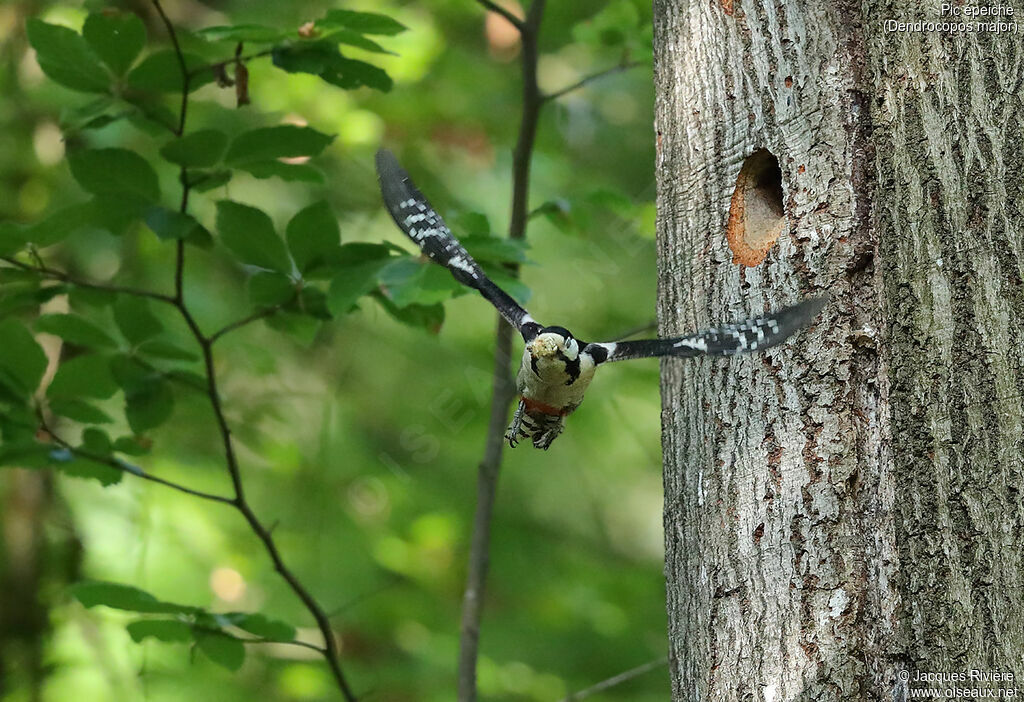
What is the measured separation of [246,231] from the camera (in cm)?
253

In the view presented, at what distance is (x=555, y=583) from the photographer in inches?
199

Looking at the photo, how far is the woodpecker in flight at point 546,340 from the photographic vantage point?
189 centimetres

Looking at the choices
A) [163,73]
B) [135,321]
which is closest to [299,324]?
[135,321]

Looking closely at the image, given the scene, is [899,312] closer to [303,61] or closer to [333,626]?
[303,61]

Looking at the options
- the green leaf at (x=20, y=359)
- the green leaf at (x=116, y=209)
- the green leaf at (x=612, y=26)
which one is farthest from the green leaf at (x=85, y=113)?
the green leaf at (x=612, y=26)

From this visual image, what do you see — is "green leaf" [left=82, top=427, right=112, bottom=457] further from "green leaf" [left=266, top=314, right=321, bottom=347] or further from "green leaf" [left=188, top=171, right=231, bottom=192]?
"green leaf" [left=188, top=171, right=231, bottom=192]

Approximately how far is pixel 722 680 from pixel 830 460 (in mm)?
497

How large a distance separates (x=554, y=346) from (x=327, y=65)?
110 centimetres

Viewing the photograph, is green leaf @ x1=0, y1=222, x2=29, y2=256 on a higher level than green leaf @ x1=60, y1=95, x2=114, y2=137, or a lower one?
lower

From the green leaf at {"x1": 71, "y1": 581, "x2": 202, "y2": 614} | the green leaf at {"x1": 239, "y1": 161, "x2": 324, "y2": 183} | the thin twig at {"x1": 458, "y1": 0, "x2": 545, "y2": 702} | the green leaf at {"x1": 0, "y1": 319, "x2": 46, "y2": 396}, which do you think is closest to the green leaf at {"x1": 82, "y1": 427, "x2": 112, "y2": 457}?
the green leaf at {"x1": 0, "y1": 319, "x2": 46, "y2": 396}

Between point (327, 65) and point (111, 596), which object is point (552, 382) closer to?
point (327, 65)

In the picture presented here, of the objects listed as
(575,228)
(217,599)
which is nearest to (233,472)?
(575,228)

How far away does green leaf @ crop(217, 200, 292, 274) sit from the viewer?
252 cm

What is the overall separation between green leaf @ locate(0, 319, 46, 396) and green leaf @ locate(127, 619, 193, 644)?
75 centimetres
